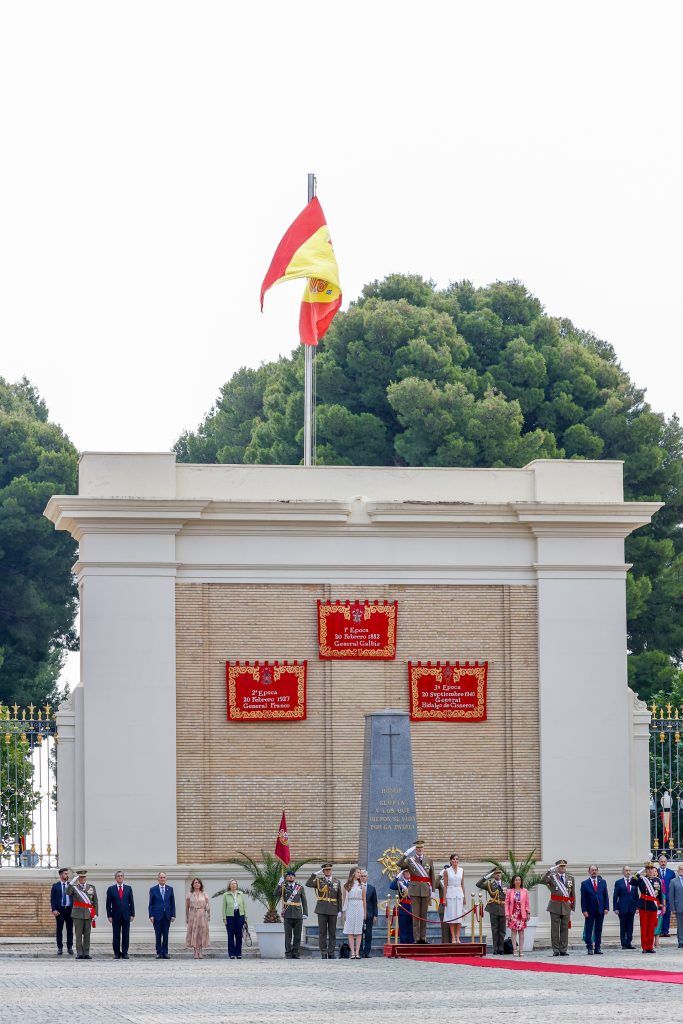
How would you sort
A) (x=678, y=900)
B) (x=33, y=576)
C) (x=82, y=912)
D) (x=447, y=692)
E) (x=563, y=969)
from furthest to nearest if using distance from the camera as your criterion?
(x=33, y=576)
(x=447, y=692)
(x=678, y=900)
(x=82, y=912)
(x=563, y=969)

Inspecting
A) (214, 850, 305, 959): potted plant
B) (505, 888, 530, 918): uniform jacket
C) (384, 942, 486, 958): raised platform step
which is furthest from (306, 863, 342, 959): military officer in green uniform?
(505, 888, 530, 918): uniform jacket

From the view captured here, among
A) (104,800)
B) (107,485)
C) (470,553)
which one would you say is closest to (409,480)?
(470,553)

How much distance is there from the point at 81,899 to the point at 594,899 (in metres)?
6.81

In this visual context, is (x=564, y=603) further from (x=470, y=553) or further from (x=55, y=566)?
(x=55, y=566)

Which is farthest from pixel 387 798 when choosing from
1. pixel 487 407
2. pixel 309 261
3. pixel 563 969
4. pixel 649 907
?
pixel 487 407

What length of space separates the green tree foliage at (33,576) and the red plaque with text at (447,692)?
2139 centimetres

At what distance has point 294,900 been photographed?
25578 millimetres

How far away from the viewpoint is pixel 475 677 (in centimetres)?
2833

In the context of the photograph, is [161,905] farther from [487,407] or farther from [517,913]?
[487,407]

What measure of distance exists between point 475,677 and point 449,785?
1.60 metres

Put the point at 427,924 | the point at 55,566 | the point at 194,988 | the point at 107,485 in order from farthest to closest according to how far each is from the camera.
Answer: the point at 55,566, the point at 107,485, the point at 427,924, the point at 194,988

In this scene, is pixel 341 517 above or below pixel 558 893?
above

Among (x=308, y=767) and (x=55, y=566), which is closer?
(x=308, y=767)

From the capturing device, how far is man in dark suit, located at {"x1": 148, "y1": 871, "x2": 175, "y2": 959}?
2525cm
